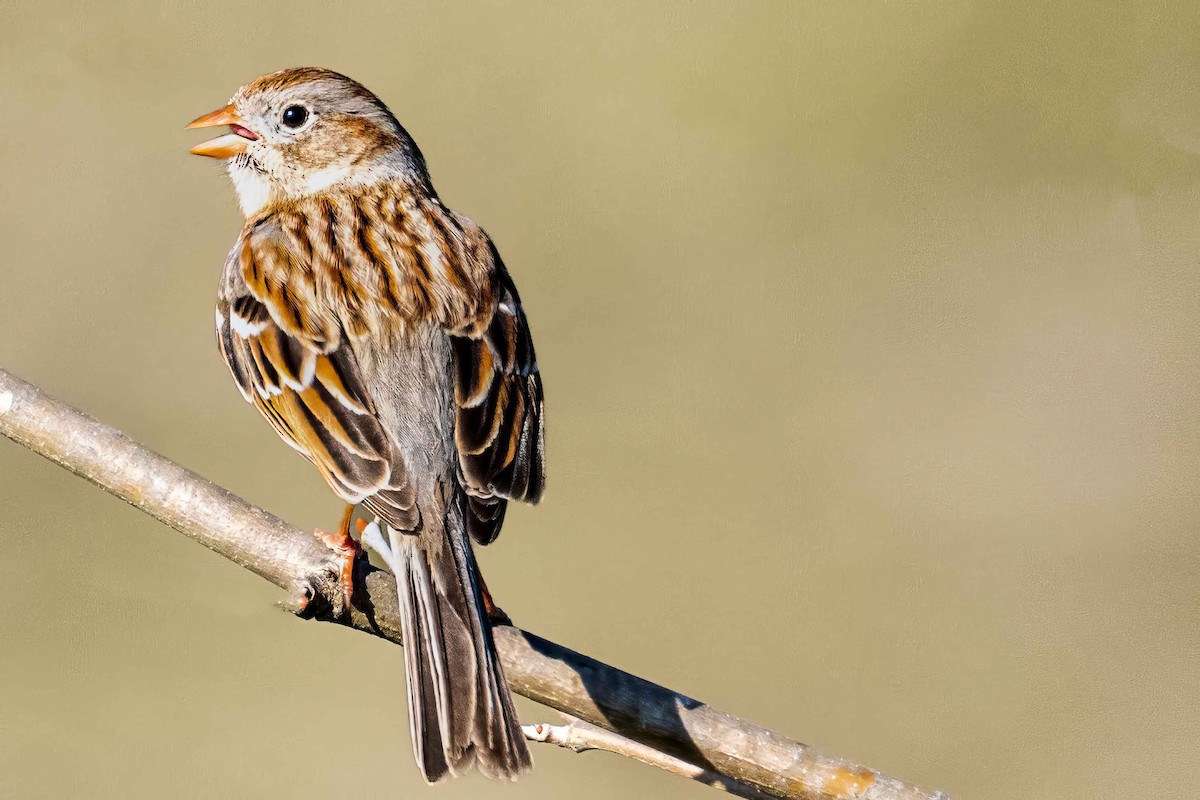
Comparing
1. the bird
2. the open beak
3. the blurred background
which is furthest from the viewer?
the blurred background

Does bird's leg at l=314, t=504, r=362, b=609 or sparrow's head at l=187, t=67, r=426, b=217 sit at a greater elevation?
sparrow's head at l=187, t=67, r=426, b=217

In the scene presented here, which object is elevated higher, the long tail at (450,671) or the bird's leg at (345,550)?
the bird's leg at (345,550)

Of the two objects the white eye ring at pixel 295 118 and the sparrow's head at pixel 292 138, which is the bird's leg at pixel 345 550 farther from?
the white eye ring at pixel 295 118

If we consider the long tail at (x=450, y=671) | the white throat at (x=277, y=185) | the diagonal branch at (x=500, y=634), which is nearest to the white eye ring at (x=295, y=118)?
the white throat at (x=277, y=185)

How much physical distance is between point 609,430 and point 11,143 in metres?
3.84

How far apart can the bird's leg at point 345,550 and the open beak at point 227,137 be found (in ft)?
4.10

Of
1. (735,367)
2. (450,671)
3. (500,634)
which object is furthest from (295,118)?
(735,367)

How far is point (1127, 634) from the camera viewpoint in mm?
7309

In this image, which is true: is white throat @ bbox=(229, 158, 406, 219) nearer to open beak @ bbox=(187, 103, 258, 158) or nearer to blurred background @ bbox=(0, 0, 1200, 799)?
open beak @ bbox=(187, 103, 258, 158)

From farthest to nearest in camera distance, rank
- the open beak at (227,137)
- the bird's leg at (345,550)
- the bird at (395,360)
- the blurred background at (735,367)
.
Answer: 1. the blurred background at (735,367)
2. the open beak at (227,137)
3. the bird's leg at (345,550)
4. the bird at (395,360)

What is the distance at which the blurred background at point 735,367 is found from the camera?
689 centimetres

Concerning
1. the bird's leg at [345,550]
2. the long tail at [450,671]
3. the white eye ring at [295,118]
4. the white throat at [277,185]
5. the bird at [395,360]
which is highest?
the white eye ring at [295,118]

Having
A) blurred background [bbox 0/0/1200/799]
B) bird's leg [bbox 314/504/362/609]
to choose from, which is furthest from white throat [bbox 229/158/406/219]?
blurred background [bbox 0/0/1200/799]

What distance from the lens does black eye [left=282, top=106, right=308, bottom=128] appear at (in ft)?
13.7
